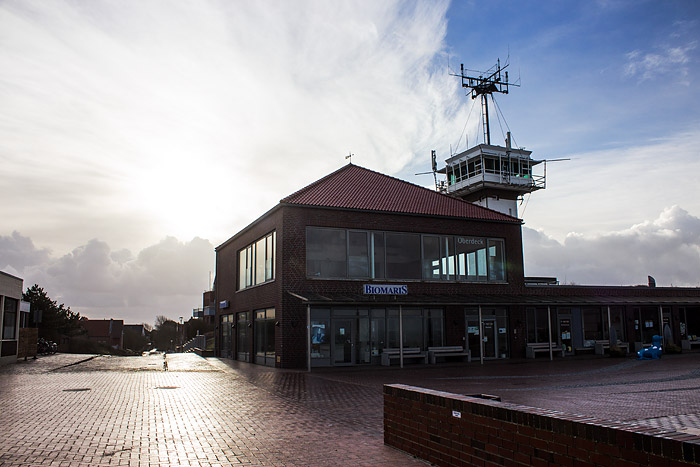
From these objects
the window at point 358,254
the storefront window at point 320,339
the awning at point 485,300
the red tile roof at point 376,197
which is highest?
the red tile roof at point 376,197

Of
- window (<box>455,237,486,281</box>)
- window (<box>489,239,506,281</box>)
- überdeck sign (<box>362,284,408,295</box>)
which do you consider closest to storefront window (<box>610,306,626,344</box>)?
window (<box>489,239,506,281</box>)

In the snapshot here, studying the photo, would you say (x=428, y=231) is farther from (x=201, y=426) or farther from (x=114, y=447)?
(x=114, y=447)

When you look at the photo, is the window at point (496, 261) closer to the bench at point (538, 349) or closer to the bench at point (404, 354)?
the bench at point (538, 349)

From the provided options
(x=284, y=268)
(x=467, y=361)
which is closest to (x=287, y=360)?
(x=284, y=268)

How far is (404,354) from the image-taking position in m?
23.7

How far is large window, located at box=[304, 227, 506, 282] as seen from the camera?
2377cm

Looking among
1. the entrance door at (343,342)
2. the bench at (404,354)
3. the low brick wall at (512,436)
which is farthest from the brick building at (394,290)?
→ the low brick wall at (512,436)

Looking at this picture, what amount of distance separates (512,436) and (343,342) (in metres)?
18.0

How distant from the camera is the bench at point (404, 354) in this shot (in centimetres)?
2333

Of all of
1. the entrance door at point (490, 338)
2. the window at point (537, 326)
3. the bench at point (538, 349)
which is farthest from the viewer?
the window at point (537, 326)

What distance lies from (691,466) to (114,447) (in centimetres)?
686

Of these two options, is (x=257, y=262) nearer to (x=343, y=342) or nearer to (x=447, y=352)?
(x=343, y=342)

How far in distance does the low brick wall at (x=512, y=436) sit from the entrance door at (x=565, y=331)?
23.8 m

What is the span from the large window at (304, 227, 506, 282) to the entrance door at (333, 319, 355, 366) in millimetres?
1975
